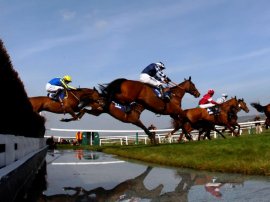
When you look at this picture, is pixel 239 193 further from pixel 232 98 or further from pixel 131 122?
pixel 232 98

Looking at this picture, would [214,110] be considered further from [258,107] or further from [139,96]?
[139,96]

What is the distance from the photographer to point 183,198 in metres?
5.58

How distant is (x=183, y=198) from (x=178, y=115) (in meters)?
12.5

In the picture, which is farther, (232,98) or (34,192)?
(232,98)

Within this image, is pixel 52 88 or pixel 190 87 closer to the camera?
pixel 190 87

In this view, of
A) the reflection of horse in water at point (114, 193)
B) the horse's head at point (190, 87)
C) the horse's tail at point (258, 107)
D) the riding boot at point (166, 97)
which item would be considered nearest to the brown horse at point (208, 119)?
the horse's head at point (190, 87)

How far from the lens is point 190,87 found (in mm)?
20047

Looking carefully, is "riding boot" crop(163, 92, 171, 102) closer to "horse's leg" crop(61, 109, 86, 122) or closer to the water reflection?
"horse's leg" crop(61, 109, 86, 122)

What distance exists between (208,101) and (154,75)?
7.26 meters

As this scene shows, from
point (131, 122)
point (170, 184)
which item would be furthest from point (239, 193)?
point (131, 122)

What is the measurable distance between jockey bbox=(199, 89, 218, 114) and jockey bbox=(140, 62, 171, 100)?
21.7 feet

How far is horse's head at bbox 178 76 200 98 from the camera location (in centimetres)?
1974

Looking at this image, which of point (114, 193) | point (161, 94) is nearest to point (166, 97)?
point (161, 94)

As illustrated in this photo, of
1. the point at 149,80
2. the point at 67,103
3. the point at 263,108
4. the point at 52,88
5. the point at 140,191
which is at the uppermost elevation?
the point at 52,88
